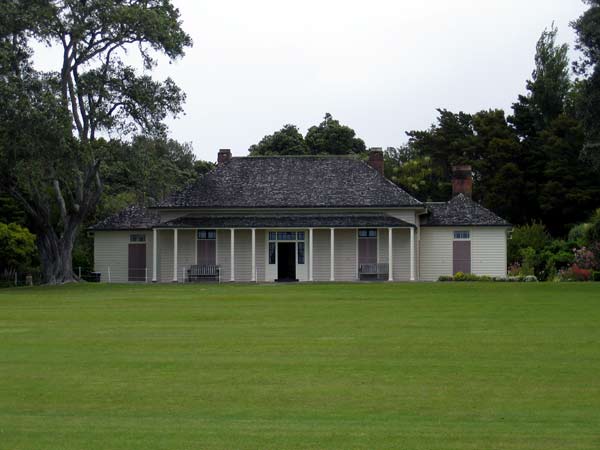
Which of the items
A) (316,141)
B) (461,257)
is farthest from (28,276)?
(316,141)

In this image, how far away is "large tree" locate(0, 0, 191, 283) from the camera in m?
37.7

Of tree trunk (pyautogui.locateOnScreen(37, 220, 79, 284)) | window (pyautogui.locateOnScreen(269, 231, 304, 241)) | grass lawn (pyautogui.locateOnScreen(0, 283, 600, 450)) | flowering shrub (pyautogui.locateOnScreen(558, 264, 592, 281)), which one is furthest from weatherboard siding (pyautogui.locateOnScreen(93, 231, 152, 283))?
grass lawn (pyautogui.locateOnScreen(0, 283, 600, 450))

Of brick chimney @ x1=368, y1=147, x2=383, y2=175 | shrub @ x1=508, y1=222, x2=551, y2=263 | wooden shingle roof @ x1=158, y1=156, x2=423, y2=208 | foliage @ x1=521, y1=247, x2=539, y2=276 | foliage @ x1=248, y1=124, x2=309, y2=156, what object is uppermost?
foliage @ x1=248, y1=124, x2=309, y2=156

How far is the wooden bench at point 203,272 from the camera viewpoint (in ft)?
149

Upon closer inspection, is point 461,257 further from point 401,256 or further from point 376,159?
point 376,159

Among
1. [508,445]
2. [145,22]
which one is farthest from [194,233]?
[508,445]

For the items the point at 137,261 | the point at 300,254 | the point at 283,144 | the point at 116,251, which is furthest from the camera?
the point at 283,144

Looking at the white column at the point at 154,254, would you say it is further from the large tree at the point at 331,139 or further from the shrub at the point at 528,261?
the large tree at the point at 331,139

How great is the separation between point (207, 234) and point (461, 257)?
1210 cm

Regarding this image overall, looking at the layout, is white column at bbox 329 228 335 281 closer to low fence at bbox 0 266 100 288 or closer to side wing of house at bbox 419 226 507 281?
side wing of house at bbox 419 226 507 281

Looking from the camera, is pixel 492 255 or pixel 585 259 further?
pixel 492 255

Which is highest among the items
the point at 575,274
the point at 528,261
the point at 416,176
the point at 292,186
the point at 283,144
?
the point at 283,144

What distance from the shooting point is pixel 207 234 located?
4603 cm

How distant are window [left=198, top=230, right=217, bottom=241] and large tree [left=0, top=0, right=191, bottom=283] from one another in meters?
5.14
